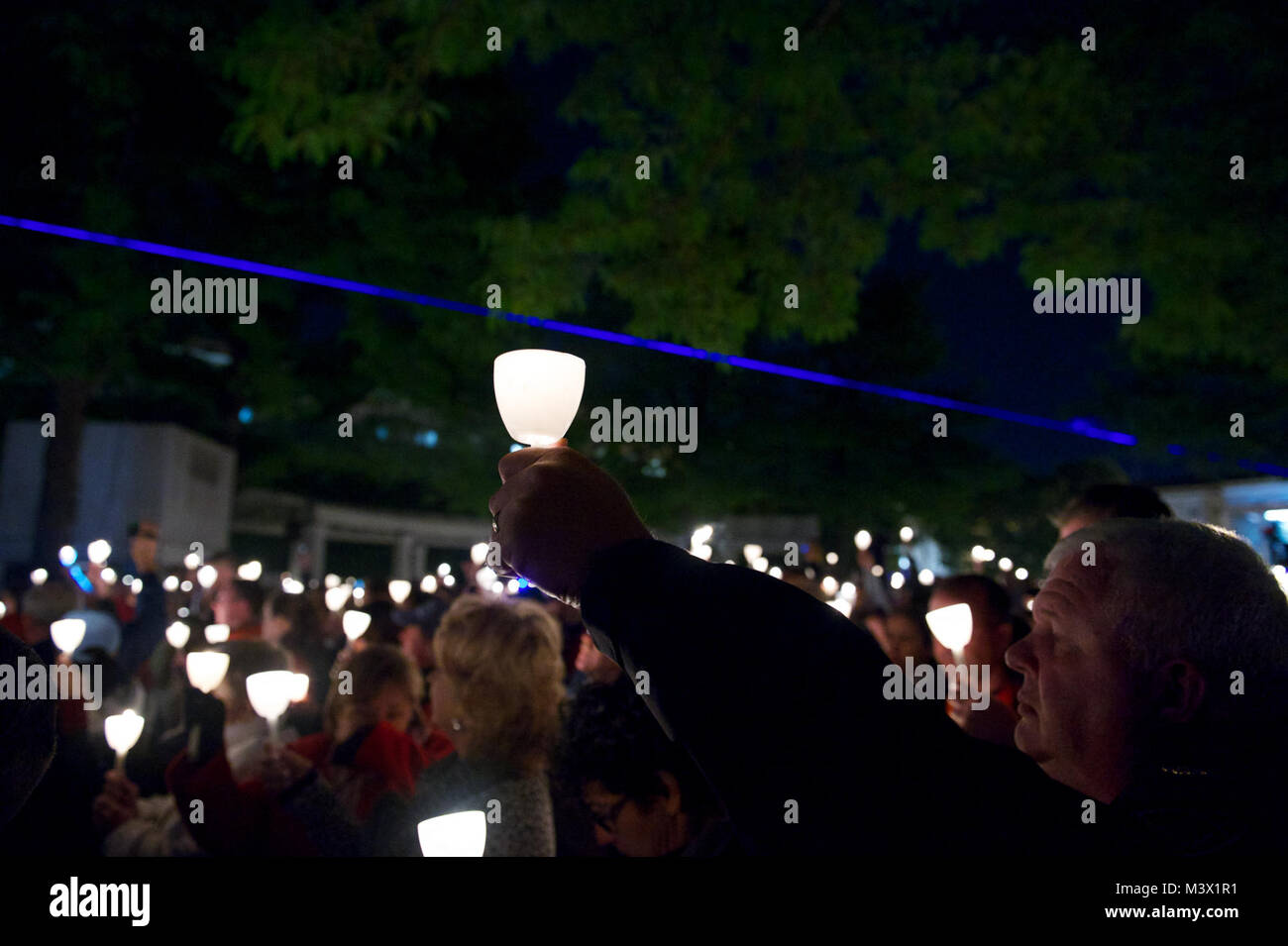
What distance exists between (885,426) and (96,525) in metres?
15.6

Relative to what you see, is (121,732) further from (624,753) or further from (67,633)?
(624,753)

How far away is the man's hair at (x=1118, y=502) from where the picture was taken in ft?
10.6

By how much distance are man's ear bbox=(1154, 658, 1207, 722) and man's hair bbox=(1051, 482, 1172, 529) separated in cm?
236

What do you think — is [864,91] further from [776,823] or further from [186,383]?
[186,383]

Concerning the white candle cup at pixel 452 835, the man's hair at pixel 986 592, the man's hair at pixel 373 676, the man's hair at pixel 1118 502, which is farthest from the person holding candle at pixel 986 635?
the man's hair at pixel 373 676

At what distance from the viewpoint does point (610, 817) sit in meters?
2.16

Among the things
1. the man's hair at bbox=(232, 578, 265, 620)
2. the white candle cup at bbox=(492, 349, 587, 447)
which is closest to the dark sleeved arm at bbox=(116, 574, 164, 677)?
the man's hair at bbox=(232, 578, 265, 620)

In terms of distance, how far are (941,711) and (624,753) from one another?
1.37 metres

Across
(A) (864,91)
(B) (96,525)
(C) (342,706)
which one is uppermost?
(A) (864,91)

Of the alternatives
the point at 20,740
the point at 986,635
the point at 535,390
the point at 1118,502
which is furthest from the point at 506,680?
the point at 1118,502

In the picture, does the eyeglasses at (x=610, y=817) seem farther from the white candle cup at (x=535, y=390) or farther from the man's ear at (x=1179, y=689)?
the man's ear at (x=1179, y=689)
